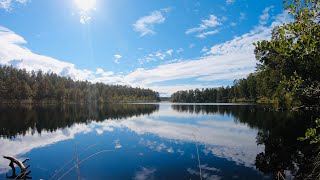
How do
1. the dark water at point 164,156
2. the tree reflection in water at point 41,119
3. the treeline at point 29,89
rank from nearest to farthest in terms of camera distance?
1. the dark water at point 164,156
2. the tree reflection in water at point 41,119
3. the treeline at point 29,89

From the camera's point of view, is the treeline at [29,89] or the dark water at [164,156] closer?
the dark water at [164,156]

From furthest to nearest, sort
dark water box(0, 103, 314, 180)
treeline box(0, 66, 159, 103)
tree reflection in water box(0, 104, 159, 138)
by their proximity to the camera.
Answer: treeline box(0, 66, 159, 103) < tree reflection in water box(0, 104, 159, 138) < dark water box(0, 103, 314, 180)

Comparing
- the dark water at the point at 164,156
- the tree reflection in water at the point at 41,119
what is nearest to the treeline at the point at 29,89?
the tree reflection in water at the point at 41,119

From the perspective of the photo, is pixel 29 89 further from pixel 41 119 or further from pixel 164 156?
pixel 164 156

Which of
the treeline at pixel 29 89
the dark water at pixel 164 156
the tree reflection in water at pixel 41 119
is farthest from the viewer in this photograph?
the treeline at pixel 29 89

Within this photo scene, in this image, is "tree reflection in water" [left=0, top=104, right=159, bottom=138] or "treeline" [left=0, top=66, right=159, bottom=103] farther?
"treeline" [left=0, top=66, right=159, bottom=103]

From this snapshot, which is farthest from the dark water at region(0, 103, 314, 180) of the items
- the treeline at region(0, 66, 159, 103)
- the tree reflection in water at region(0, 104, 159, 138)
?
the treeline at region(0, 66, 159, 103)

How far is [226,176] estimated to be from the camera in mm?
14414

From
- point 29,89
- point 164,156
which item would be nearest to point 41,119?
point 164,156

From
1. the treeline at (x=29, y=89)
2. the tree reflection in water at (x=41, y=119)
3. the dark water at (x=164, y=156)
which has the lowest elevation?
the dark water at (x=164, y=156)

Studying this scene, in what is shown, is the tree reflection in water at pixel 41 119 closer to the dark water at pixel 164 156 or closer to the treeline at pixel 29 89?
the dark water at pixel 164 156

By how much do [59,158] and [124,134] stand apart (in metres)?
12.4

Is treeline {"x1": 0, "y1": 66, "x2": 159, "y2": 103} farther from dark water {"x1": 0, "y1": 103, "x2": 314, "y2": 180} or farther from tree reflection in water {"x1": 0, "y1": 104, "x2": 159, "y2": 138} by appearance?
dark water {"x1": 0, "y1": 103, "x2": 314, "y2": 180}

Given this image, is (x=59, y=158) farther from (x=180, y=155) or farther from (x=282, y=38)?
(x=282, y=38)
